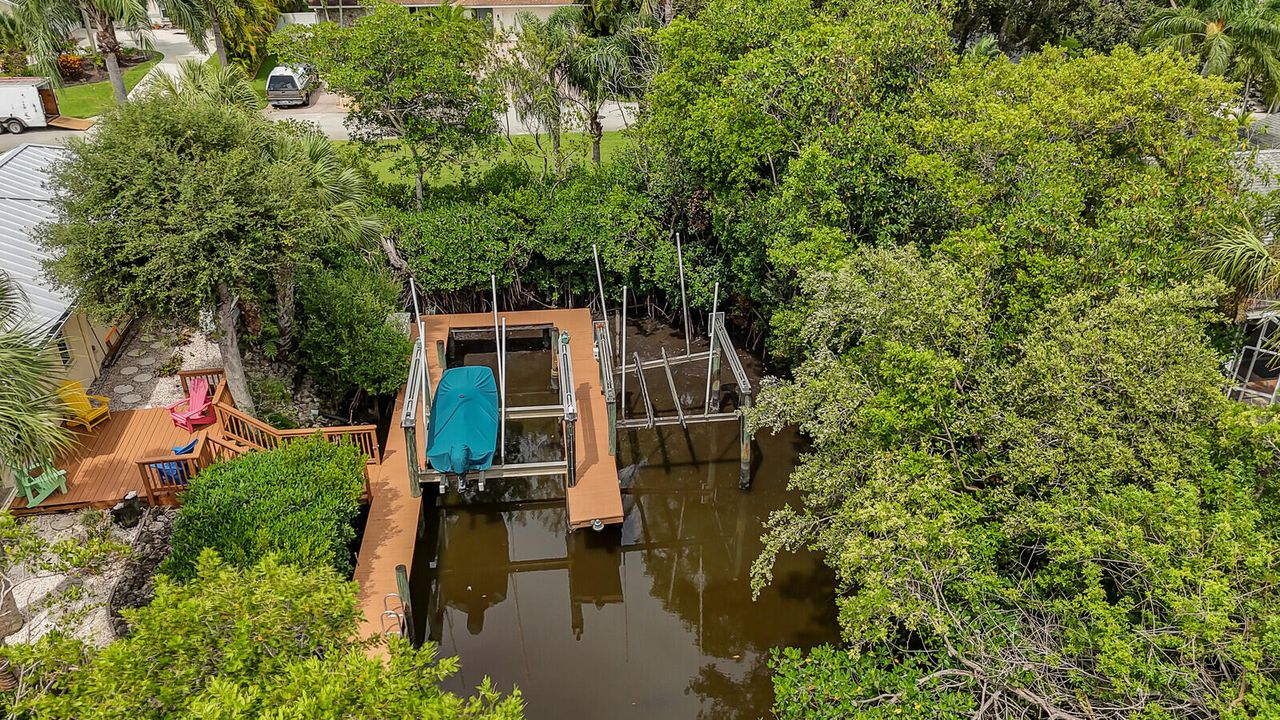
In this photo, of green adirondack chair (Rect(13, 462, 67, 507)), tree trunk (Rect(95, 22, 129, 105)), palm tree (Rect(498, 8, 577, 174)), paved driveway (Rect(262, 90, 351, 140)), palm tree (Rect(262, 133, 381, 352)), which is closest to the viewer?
green adirondack chair (Rect(13, 462, 67, 507))

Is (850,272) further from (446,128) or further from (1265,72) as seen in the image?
(1265,72)

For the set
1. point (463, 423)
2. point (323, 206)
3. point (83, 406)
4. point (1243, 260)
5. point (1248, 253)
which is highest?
point (1248, 253)

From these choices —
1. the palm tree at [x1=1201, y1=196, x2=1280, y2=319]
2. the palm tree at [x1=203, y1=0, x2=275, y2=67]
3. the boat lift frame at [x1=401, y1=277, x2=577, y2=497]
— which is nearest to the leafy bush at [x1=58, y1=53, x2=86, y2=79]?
the palm tree at [x1=203, y1=0, x2=275, y2=67]

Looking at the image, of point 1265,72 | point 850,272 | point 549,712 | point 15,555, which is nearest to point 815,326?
→ point 850,272

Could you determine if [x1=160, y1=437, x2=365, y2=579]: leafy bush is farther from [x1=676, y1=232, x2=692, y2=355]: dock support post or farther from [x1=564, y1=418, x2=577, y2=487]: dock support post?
[x1=676, y1=232, x2=692, y2=355]: dock support post

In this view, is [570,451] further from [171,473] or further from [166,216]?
[166,216]

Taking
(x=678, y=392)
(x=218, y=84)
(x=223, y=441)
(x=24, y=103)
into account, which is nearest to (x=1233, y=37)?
(x=678, y=392)
